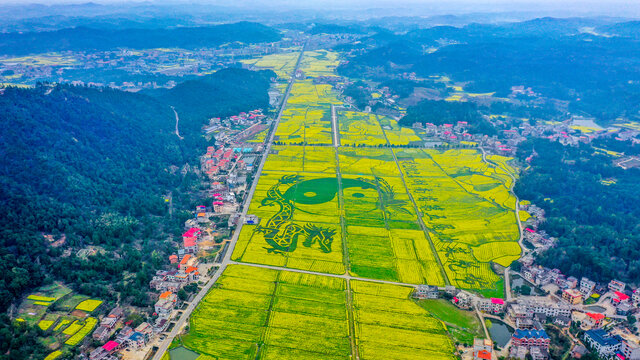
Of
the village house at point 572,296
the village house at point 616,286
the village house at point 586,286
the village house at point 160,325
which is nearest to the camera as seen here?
the village house at point 160,325

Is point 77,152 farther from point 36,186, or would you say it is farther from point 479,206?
point 479,206

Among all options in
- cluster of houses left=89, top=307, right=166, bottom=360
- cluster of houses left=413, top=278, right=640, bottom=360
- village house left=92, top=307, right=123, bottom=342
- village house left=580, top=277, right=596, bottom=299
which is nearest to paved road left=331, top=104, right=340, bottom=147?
cluster of houses left=413, top=278, right=640, bottom=360

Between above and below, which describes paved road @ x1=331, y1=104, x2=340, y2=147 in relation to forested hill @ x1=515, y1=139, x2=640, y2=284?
above

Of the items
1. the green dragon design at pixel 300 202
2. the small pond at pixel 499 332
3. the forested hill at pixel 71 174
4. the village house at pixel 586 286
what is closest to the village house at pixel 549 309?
the small pond at pixel 499 332

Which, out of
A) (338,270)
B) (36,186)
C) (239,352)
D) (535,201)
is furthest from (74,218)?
(535,201)

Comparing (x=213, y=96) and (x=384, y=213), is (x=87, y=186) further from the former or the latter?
Result: (x=213, y=96)

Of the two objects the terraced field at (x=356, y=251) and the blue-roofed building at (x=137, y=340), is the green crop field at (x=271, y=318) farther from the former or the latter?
the blue-roofed building at (x=137, y=340)

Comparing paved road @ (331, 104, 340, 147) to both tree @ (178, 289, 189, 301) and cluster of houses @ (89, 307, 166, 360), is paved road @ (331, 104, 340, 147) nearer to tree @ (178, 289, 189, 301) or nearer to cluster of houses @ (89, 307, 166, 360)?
tree @ (178, 289, 189, 301)

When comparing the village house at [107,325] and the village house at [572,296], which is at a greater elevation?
the village house at [107,325]
